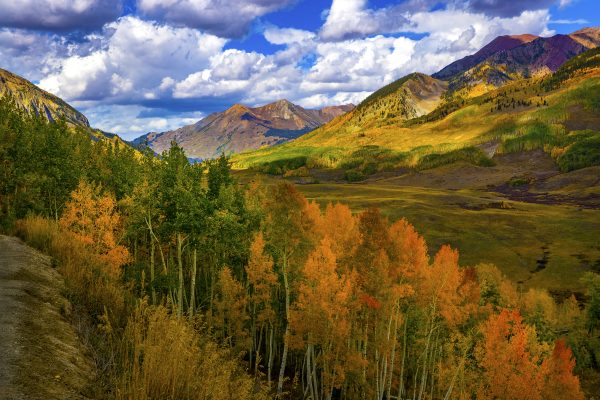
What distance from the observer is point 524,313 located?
8375 cm

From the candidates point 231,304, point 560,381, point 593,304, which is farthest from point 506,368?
point 593,304

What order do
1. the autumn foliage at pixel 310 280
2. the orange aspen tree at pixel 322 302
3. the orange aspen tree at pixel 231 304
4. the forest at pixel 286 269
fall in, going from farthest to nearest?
1. the orange aspen tree at pixel 231 304
2. the orange aspen tree at pixel 322 302
3. the forest at pixel 286 269
4. the autumn foliage at pixel 310 280

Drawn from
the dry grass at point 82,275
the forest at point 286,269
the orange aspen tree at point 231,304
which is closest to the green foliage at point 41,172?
the forest at point 286,269

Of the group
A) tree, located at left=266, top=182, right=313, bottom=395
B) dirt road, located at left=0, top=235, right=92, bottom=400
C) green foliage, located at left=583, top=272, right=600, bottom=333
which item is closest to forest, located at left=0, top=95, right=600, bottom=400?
tree, located at left=266, top=182, right=313, bottom=395

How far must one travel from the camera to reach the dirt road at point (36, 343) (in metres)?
6.87

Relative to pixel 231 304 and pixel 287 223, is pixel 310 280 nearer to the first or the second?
pixel 287 223

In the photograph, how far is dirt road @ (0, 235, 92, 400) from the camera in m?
6.87

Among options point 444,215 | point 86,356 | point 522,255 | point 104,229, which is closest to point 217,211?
point 104,229

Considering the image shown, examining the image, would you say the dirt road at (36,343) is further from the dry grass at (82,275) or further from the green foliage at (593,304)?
the green foliage at (593,304)

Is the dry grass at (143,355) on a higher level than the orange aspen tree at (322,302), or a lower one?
higher

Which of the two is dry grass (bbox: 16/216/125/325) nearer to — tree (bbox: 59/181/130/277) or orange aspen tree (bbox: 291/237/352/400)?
tree (bbox: 59/181/130/277)

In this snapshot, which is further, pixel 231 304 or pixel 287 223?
pixel 231 304

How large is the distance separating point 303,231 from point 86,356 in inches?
1520

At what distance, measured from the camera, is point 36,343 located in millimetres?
8438
